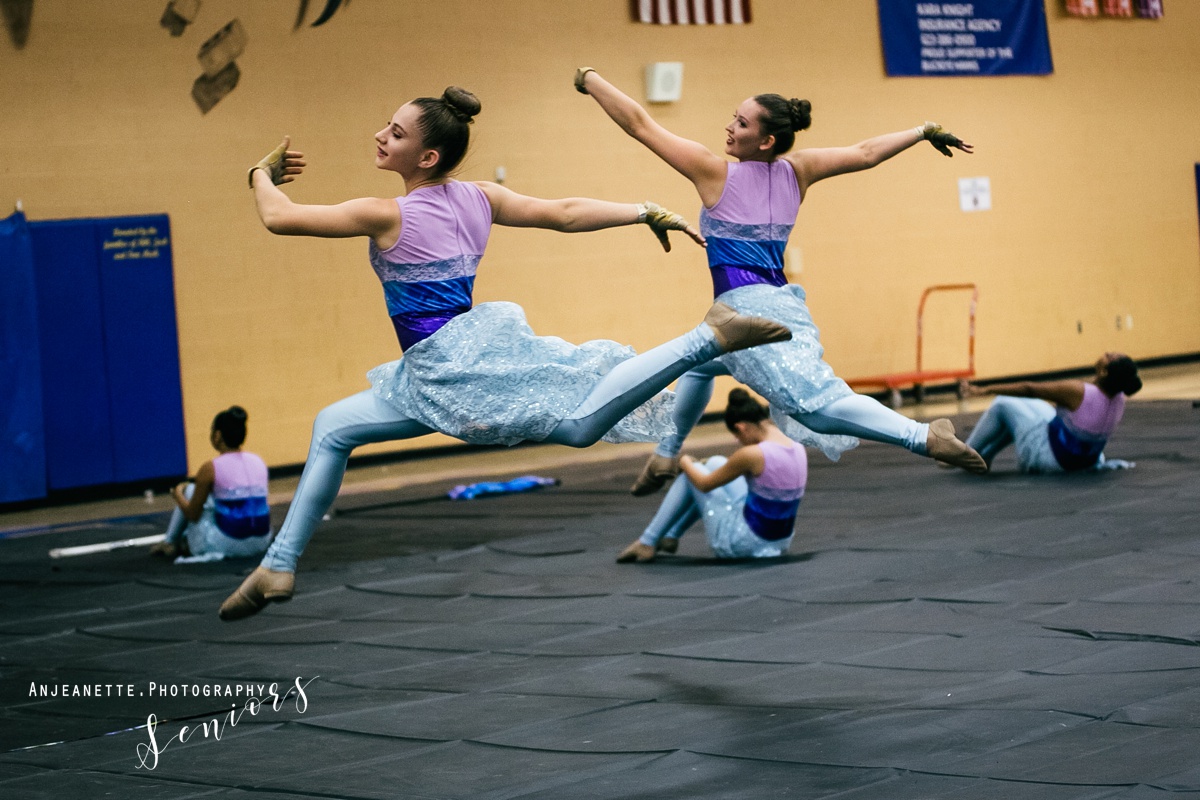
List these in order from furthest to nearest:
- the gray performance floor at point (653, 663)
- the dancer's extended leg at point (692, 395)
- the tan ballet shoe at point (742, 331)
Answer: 1. the dancer's extended leg at point (692, 395)
2. the tan ballet shoe at point (742, 331)
3. the gray performance floor at point (653, 663)

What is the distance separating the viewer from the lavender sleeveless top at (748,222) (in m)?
4.11

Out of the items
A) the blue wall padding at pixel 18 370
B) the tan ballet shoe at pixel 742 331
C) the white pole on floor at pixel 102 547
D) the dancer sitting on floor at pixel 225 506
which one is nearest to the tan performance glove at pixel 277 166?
the tan ballet shoe at pixel 742 331

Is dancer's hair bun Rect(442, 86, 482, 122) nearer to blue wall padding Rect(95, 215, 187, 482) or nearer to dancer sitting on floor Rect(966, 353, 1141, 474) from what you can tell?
dancer sitting on floor Rect(966, 353, 1141, 474)

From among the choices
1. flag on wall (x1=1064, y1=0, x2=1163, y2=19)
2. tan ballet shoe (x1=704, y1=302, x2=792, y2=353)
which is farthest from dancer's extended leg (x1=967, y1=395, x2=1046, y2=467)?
flag on wall (x1=1064, y1=0, x2=1163, y2=19)

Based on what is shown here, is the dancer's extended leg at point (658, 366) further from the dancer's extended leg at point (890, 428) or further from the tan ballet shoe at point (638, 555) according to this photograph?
the tan ballet shoe at point (638, 555)

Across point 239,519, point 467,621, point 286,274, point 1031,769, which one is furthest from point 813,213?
point 1031,769

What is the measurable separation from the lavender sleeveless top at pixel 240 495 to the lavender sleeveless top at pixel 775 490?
7.12 ft

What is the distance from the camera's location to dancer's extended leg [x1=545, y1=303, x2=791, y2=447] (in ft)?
11.3

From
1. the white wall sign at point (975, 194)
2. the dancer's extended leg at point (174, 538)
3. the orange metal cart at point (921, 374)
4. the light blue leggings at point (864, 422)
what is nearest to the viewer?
the light blue leggings at point (864, 422)

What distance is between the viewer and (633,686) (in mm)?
4008

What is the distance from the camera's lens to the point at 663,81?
1121 centimetres

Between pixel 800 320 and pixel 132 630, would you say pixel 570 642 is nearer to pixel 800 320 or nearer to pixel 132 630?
pixel 800 320

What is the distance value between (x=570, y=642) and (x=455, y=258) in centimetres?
155

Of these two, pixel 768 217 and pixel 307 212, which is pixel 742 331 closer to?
pixel 768 217
